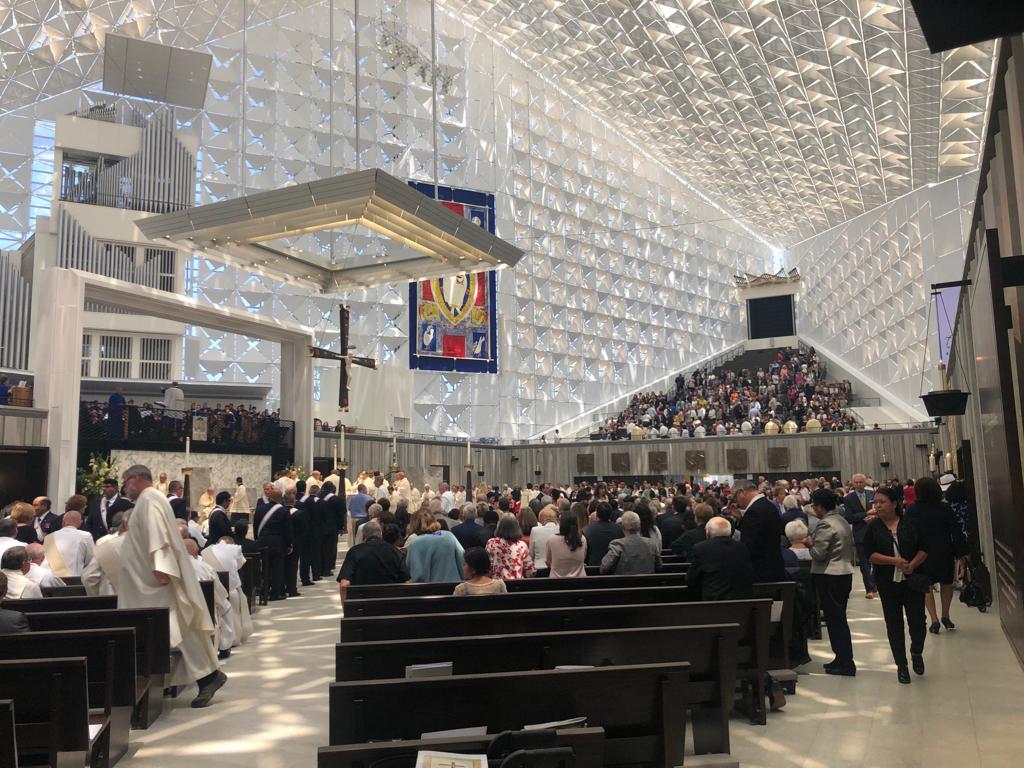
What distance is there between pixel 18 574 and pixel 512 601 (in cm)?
353

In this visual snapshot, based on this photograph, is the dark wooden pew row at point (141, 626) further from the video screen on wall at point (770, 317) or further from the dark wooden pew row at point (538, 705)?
the video screen on wall at point (770, 317)

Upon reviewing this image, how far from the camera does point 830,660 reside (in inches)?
295

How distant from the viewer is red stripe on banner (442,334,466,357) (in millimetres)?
26609

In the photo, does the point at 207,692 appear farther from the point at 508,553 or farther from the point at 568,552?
the point at 568,552

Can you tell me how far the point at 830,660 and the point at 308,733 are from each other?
460 centimetres

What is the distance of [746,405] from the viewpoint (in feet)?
104

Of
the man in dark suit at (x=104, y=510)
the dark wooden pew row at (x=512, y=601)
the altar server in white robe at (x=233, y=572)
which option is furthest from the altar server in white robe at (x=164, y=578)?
the man in dark suit at (x=104, y=510)

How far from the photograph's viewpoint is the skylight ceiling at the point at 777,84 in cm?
2033

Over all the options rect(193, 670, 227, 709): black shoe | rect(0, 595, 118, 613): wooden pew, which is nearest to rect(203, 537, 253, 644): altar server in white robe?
rect(193, 670, 227, 709): black shoe

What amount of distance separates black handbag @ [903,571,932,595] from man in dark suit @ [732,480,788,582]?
35.7 inches

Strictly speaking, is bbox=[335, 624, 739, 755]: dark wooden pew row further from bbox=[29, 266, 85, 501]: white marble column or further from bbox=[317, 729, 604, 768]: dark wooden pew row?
bbox=[29, 266, 85, 501]: white marble column

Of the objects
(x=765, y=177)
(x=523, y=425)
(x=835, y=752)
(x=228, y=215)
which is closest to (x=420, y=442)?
(x=523, y=425)

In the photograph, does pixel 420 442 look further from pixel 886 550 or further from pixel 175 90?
pixel 886 550

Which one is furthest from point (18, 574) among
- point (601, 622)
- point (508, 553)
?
point (601, 622)
